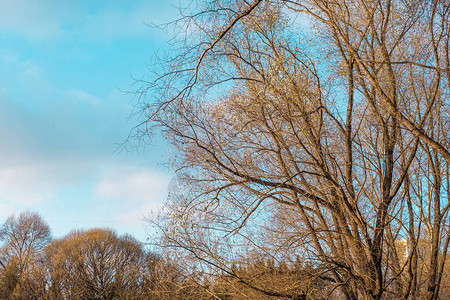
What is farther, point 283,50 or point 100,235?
point 100,235

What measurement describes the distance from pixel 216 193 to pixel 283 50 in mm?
2786

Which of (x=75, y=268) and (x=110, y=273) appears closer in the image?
(x=75, y=268)

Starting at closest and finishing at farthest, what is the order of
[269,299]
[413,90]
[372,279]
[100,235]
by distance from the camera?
[372,279] < [269,299] < [413,90] < [100,235]

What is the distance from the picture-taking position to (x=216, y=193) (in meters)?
7.21

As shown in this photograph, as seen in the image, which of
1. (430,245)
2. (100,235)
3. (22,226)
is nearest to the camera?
(430,245)

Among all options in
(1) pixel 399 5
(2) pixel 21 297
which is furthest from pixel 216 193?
(2) pixel 21 297

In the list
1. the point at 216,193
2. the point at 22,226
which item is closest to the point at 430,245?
the point at 216,193

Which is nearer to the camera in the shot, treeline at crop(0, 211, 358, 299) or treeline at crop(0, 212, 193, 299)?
treeline at crop(0, 211, 358, 299)

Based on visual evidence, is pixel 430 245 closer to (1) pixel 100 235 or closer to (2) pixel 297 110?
(2) pixel 297 110

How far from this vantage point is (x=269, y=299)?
284 inches

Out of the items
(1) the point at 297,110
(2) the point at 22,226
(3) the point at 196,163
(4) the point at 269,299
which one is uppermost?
(2) the point at 22,226

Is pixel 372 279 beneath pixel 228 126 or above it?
beneath

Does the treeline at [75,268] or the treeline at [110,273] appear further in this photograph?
the treeline at [75,268]

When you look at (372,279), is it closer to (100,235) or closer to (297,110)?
(297,110)
